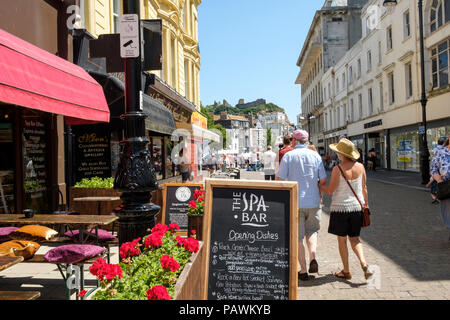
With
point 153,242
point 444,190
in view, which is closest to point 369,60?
point 444,190

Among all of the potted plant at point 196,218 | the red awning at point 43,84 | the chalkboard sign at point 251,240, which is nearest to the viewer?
the chalkboard sign at point 251,240

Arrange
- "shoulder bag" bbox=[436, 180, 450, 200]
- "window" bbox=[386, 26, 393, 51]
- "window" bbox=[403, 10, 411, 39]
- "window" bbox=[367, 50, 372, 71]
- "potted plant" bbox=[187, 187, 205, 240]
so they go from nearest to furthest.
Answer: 1. "potted plant" bbox=[187, 187, 205, 240]
2. "shoulder bag" bbox=[436, 180, 450, 200]
3. "window" bbox=[403, 10, 411, 39]
4. "window" bbox=[386, 26, 393, 51]
5. "window" bbox=[367, 50, 372, 71]

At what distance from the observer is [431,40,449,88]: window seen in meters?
20.1

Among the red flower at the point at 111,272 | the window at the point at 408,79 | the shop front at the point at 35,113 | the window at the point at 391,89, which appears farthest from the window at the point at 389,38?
the red flower at the point at 111,272

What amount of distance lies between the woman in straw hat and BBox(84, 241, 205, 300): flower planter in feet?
7.49

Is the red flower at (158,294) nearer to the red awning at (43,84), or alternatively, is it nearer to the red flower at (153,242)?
the red flower at (153,242)

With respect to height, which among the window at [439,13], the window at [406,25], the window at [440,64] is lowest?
the window at [440,64]

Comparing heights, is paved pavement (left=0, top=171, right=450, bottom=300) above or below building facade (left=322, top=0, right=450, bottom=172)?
below

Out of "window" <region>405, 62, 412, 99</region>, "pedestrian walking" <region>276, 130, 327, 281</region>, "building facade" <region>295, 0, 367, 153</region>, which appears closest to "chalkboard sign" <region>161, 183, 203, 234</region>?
"pedestrian walking" <region>276, 130, 327, 281</region>

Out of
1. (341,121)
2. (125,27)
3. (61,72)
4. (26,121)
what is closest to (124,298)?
(125,27)

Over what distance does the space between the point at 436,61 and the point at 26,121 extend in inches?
827

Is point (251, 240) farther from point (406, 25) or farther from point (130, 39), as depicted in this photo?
point (406, 25)

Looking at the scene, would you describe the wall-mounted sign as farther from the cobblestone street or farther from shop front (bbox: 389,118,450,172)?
the cobblestone street

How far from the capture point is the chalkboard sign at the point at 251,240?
3232mm
